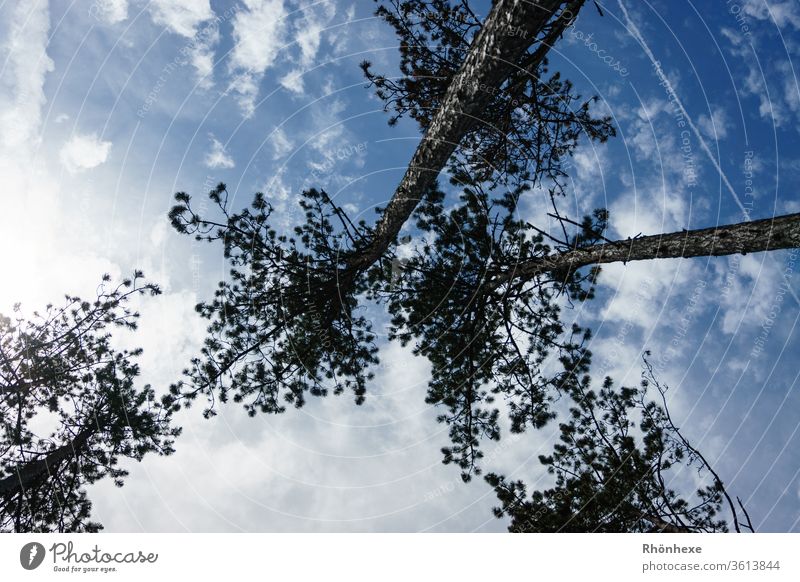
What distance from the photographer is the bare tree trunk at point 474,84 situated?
365 centimetres

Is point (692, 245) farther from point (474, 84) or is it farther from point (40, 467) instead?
point (40, 467)

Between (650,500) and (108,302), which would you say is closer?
(650,500)

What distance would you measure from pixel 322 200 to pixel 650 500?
27.2 feet

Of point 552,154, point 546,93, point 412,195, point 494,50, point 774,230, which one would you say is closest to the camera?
point 774,230

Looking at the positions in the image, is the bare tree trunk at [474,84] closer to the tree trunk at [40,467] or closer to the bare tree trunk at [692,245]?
the bare tree trunk at [692,245]

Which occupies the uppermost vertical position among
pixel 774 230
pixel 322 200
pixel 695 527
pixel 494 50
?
pixel 322 200

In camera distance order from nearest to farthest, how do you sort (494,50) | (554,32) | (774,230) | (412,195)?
(774,230) < (494,50) < (554,32) < (412,195)
